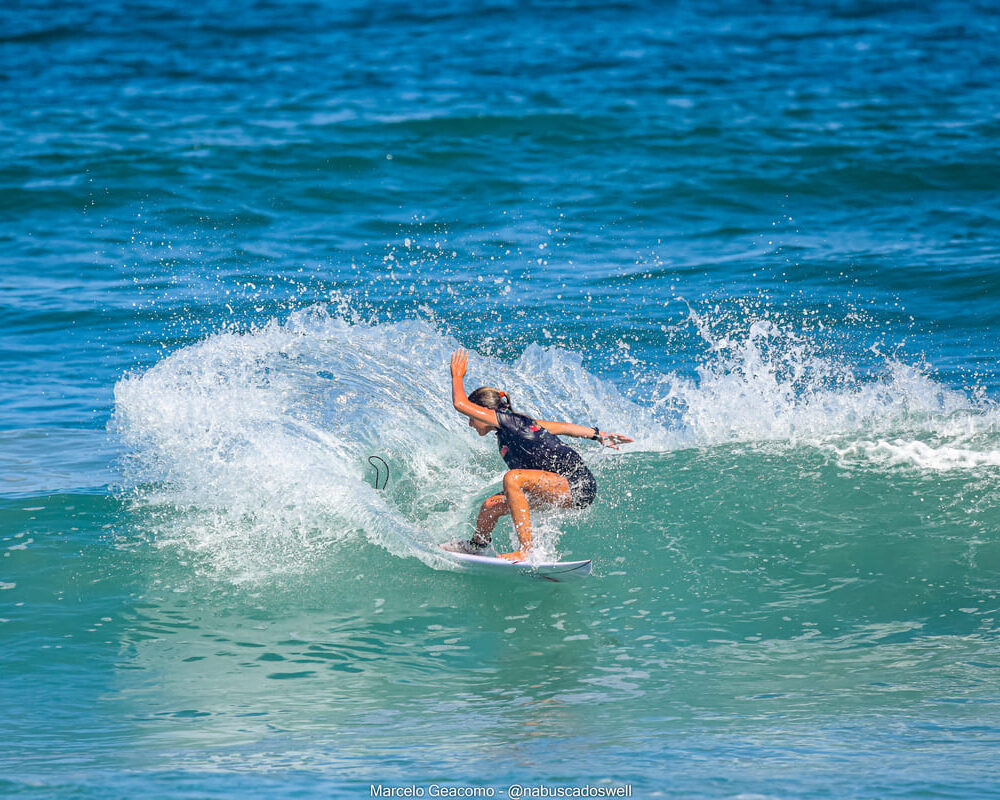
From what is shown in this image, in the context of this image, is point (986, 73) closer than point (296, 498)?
No

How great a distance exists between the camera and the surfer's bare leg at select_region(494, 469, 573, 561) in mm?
8023

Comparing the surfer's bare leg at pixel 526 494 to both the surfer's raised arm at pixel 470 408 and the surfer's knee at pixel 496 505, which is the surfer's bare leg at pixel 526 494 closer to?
the surfer's knee at pixel 496 505

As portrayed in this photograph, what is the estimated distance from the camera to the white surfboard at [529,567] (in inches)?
311

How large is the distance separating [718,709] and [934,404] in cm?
606

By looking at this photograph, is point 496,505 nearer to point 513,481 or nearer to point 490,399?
point 513,481

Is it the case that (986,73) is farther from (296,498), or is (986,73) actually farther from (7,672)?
(7,672)

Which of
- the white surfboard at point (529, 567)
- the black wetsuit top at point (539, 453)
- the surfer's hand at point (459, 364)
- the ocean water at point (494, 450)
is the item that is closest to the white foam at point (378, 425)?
the ocean water at point (494, 450)

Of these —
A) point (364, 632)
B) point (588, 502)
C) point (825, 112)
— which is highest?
point (825, 112)

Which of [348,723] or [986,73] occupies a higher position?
[986,73]

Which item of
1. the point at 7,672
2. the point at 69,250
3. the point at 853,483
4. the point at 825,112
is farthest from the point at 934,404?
the point at 825,112

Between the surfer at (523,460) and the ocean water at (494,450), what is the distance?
0.42 m

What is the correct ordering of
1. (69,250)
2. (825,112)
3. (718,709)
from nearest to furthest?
(718,709), (69,250), (825,112)

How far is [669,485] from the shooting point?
9789 millimetres

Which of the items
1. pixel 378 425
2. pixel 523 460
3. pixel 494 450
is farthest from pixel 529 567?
pixel 378 425
